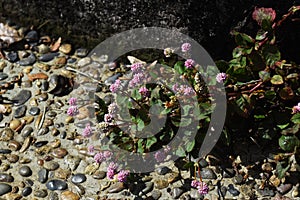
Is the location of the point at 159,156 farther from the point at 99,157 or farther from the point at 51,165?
the point at 51,165

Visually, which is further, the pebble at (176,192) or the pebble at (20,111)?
the pebble at (20,111)

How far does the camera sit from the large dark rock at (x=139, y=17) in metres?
2.64

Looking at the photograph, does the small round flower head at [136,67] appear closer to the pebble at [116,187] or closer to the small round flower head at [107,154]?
the small round flower head at [107,154]

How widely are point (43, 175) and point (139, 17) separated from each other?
84 cm

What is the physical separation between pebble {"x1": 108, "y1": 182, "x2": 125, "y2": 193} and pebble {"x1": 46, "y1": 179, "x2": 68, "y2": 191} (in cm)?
19

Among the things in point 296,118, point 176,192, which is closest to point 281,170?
point 296,118

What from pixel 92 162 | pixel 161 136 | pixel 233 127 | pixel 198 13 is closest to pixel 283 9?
pixel 198 13

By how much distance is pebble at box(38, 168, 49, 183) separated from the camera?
8.41ft

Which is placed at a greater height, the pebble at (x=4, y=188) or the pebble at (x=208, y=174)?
the pebble at (x=208, y=174)

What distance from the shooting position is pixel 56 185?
8.34 ft

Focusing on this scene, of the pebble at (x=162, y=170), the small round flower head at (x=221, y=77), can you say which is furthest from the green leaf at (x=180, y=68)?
the pebble at (x=162, y=170)

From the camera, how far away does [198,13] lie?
2.67 m

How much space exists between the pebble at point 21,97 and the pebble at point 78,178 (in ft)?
1.75

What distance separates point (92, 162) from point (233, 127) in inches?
24.4
